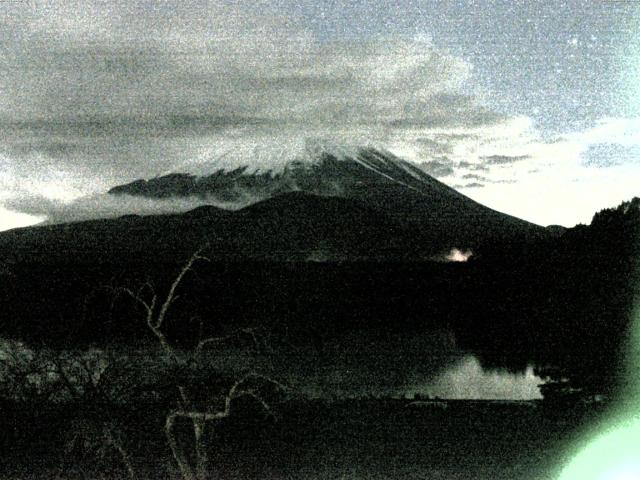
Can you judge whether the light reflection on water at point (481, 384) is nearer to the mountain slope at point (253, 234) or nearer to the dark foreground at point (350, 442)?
the dark foreground at point (350, 442)

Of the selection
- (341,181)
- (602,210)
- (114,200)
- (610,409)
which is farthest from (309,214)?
(610,409)

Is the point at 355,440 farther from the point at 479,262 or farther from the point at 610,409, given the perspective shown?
the point at 479,262

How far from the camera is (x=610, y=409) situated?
15.4 meters

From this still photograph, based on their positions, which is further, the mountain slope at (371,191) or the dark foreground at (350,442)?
the mountain slope at (371,191)

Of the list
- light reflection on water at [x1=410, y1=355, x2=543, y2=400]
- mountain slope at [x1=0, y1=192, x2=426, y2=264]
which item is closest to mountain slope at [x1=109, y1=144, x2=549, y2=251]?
mountain slope at [x1=0, y1=192, x2=426, y2=264]

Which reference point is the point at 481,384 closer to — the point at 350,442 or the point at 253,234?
the point at 350,442

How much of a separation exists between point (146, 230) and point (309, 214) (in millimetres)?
33425

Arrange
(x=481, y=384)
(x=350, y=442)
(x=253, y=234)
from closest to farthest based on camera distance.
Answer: (x=350, y=442) → (x=481, y=384) → (x=253, y=234)

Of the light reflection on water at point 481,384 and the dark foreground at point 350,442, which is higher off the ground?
the dark foreground at point 350,442

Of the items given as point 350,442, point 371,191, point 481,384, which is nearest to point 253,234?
point 371,191

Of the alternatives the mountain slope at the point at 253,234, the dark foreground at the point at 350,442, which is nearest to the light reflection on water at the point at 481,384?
the dark foreground at the point at 350,442

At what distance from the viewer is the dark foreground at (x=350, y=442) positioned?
10.5 m

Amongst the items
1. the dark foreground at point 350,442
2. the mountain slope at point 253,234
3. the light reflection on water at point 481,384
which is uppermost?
the mountain slope at point 253,234

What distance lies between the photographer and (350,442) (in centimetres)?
1306
